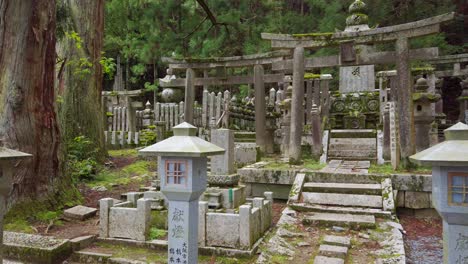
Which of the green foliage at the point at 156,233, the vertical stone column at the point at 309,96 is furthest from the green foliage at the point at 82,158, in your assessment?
the vertical stone column at the point at 309,96

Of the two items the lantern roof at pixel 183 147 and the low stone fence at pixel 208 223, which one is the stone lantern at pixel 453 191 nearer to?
the lantern roof at pixel 183 147

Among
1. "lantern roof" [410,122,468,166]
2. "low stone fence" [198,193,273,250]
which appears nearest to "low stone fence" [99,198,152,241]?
"low stone fence" [198,193,273,250]

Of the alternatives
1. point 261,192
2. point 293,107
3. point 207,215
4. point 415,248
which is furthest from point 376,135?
point 207,215

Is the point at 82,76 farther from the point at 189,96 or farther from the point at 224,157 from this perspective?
the point at 224,157

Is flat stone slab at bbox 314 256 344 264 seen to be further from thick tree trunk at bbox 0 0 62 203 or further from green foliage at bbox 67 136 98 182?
green foliage at bbox 67 136 98 182

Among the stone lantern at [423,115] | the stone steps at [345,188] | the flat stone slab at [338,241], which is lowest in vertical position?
the flat stone slab at [338,241]

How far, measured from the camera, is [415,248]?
5938 millimetres

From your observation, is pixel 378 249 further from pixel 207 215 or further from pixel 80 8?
pixel 80 8

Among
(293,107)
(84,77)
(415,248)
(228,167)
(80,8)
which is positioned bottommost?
(415,248)

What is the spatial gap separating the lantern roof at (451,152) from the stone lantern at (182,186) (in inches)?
81.6

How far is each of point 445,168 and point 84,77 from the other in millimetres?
10914

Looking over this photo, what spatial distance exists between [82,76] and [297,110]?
684 centimetres

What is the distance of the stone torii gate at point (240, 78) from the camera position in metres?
12.2

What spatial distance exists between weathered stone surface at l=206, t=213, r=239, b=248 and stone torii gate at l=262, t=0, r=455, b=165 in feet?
15.4
